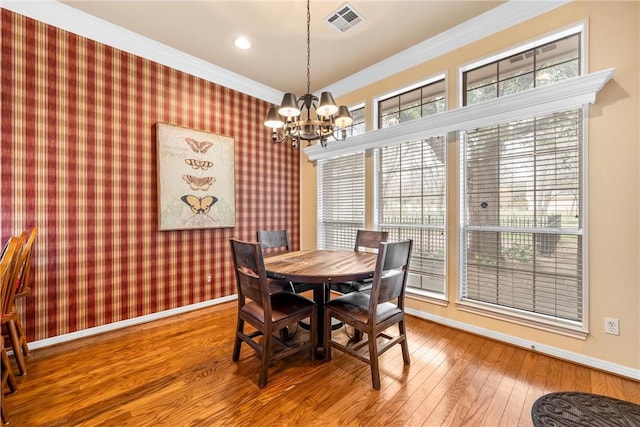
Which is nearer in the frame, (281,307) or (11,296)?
(11,296)

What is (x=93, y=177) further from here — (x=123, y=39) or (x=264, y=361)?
(x=264, y=361)

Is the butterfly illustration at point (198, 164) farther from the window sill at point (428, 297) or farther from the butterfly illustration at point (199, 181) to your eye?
the window sill at point (428, 297)

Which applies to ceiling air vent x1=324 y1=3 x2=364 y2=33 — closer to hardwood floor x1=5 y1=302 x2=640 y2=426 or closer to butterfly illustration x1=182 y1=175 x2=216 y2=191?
butterfly illustration x1=182 y1=175 x2=216 y2=191

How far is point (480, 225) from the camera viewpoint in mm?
2762

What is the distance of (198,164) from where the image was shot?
3.39 metres

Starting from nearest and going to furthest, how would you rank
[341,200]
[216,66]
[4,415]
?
1. [4,415]
2. [216,66]
3. [341,200]

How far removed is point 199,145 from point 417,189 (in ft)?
8.85

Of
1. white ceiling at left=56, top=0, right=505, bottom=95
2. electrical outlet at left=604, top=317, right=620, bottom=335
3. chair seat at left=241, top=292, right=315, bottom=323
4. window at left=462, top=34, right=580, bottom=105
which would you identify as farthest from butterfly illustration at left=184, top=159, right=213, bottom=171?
electrical outlet at left=604, top=317, right=620, bottom=335

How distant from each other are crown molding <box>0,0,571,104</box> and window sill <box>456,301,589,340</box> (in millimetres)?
2636

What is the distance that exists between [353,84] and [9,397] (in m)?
A: 4.40

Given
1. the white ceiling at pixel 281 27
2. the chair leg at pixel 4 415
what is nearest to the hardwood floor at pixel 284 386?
the chair leg at pixel 4 415

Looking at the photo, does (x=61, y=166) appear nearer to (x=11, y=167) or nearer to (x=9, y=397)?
(x=11, y=167)

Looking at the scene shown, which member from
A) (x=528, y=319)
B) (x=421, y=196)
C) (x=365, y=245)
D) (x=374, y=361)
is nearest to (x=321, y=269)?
Result: (x=374, y=361)

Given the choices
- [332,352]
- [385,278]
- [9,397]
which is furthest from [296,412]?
[9,397]
